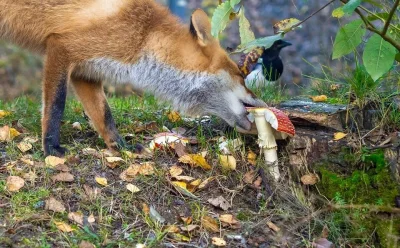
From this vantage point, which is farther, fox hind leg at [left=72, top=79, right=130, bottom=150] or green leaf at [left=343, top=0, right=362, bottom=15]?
fox hind leg at [left=72, top=79, right=130, bottom=150]

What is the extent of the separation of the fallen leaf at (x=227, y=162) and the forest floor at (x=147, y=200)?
16 millimetres

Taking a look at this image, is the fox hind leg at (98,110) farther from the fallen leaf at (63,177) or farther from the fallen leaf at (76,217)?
the fallen leaf at (76,217)

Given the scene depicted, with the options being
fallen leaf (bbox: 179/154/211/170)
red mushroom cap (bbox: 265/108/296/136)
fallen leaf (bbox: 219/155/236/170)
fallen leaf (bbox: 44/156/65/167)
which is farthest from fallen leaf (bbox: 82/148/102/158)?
red mushroom cap (bbox: 265/108/296/136)

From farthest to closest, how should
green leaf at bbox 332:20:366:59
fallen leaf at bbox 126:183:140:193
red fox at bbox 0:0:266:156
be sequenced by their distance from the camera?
red fox at bbox 0:0:266:156 → fallen leaf at bbox 126:183:140:193 → green leaf at bbox 332:20:366:59

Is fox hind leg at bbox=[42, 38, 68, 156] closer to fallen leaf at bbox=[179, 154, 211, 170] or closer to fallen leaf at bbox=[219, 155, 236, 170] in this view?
fallen leaf at bbox=[179, 154, 211, 170]

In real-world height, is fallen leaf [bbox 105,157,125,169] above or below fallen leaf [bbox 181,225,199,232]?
above

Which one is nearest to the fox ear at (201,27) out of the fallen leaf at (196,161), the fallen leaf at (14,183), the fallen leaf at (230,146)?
the fallen leaf at (230,146)

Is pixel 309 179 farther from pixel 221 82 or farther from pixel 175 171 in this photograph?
pixel 221 82

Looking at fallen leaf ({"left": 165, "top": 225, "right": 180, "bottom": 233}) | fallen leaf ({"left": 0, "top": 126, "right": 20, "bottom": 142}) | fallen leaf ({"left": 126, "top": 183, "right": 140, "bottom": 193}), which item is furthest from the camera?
fallen leaf ({"left": 0, "top": 126, "right": 20, "bottom": 142})

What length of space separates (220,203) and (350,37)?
135cm

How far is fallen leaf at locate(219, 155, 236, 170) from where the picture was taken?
4.27m

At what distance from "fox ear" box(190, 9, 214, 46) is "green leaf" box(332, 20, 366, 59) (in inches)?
49.7

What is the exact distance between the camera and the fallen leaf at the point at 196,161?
4.30 meters

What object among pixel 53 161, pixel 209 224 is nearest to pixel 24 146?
pixel 53 161
